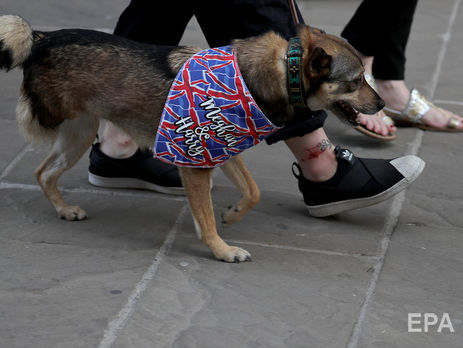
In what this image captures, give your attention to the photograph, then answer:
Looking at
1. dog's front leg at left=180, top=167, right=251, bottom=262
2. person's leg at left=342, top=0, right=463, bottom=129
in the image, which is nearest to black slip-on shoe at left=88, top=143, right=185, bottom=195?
dog's front leg at left=180, top=167, right=251, bottom=262

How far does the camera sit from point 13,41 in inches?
133

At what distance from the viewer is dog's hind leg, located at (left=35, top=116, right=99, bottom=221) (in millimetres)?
3789

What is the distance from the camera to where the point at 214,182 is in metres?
4.30

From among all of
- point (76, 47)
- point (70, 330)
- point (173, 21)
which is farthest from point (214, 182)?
point (70, 330)

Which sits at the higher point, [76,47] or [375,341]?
[76,47]

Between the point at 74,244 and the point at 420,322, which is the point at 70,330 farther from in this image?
the point at 420,322

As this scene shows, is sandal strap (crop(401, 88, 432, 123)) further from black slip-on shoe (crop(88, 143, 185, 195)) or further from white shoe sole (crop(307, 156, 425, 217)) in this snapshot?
black slip-on shoe (crop(88, 143, 185, 195))

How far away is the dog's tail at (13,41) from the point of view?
337 cm

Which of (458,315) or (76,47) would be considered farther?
(76,47)

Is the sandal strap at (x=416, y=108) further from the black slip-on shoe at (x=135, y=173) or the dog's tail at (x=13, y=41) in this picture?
the dog's tail at (x=13, y=41)

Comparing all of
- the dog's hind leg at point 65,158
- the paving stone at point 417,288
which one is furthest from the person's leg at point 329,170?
the dog's hind leg at point 65,158

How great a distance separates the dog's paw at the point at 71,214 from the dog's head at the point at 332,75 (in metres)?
1.39

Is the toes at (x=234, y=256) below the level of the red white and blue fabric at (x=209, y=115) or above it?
below

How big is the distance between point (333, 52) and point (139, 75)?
0.91 m
